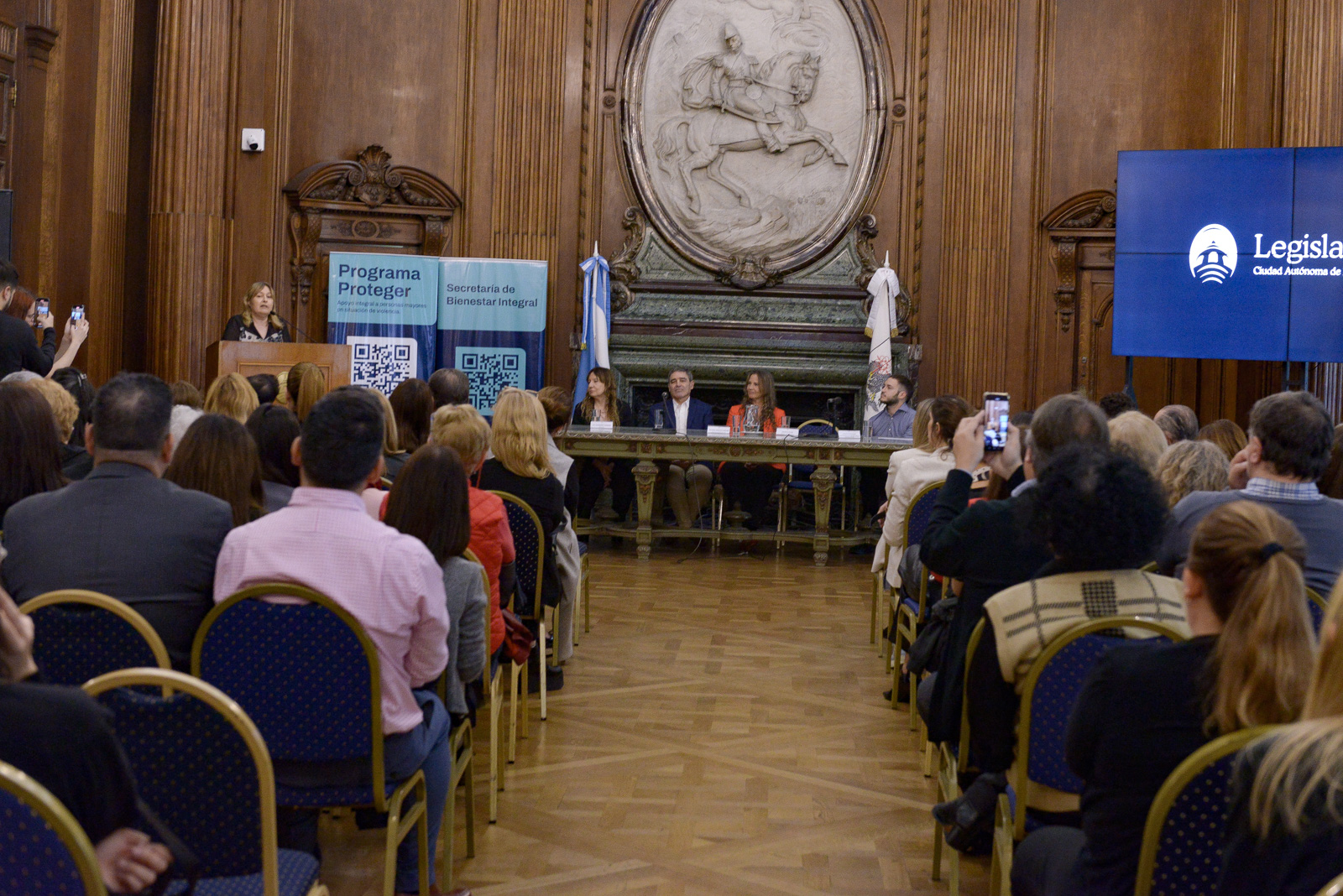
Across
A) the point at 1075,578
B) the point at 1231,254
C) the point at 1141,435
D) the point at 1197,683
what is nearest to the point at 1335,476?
the point at 1141,435

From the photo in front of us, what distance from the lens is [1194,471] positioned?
3.47 metres

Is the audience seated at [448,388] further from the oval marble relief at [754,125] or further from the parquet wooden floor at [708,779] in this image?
the oval marble relief at [754,125]

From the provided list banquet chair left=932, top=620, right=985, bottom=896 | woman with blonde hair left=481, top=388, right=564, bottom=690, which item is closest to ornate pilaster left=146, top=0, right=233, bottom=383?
woman with blonde hair left=481, top=388, right=564, bottom=690

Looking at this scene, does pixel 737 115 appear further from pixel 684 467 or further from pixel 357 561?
pixel 357 561

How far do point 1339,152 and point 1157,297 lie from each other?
4.65ft

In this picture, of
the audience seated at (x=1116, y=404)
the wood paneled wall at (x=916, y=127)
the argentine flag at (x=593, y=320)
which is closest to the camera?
the audience seated at (x=1116, y=404)

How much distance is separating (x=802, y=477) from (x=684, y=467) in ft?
3.14

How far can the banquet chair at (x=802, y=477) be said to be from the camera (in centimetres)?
Answer: 862

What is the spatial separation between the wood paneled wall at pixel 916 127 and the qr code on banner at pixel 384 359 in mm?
1044

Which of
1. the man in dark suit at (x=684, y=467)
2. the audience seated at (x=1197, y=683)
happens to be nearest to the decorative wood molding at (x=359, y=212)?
the man in dark suit at (x=684, y=467)

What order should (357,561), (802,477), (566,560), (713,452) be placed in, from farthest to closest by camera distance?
1. (802,477)
2. (713,452)
3. (566,560)
4. (357,561)

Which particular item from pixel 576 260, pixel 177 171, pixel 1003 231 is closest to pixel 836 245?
pixel 1003 231

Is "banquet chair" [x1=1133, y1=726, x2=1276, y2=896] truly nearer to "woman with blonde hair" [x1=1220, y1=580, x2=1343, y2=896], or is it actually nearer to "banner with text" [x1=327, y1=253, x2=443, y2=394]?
"woman with blonde hair" [x1=1220, y1=580, x2=1343, y2=896]

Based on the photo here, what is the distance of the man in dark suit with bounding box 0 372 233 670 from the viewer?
2422 millimetres
